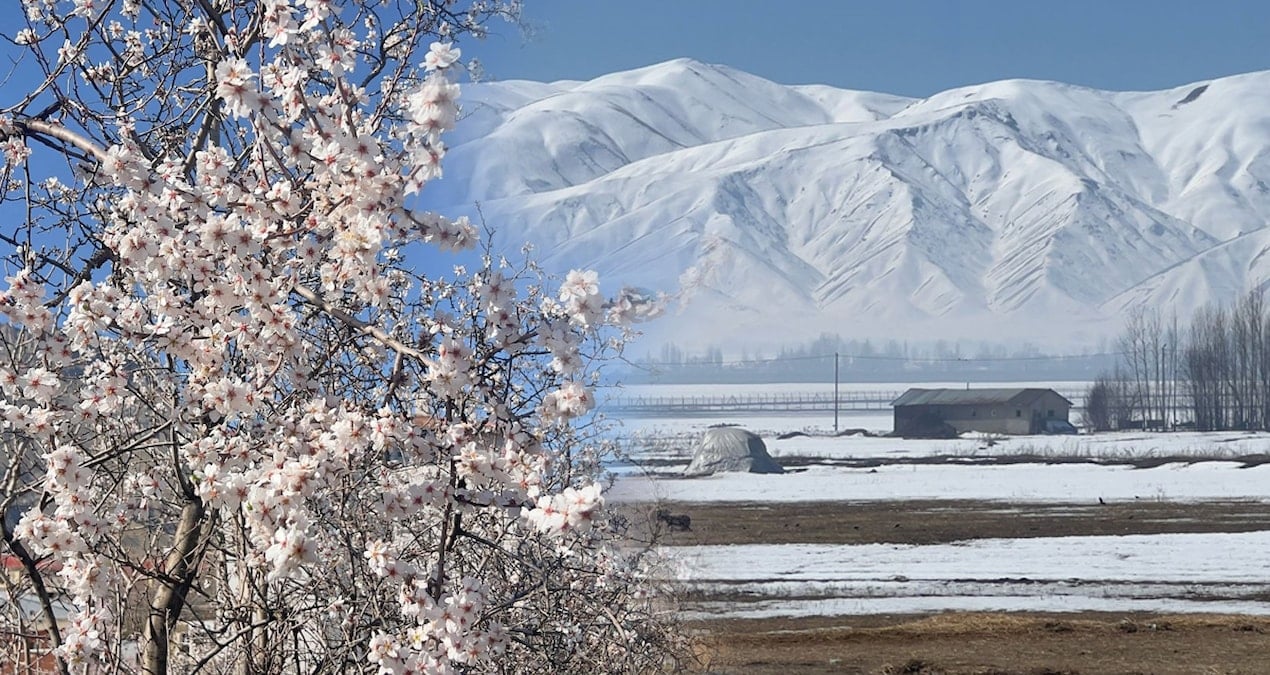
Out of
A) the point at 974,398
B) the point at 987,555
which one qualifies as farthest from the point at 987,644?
the point at 974,398

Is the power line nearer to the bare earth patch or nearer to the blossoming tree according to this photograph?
the bare earth patch

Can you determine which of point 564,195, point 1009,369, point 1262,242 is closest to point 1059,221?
point 1262,242

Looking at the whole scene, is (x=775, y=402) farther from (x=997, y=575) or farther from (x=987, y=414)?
(x=997, y=575)

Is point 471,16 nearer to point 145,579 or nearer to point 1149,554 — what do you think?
point 145,579

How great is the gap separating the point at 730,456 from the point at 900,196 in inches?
4166

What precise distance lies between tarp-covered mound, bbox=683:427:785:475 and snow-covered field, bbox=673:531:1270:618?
57.1ft

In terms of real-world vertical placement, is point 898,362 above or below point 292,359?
above

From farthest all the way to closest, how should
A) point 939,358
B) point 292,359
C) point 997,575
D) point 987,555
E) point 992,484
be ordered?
point 939,358 → point 992,484 → point 987,555 → point 997,575 → point 292,359

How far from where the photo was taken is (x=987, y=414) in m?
60.9

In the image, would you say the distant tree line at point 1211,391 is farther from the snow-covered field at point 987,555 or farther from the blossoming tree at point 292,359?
the blossoming tree at point 292,359

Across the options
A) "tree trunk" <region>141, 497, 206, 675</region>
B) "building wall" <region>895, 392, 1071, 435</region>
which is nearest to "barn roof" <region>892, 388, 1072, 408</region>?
"building wall" <region>895, 392, 1071, 435</region>

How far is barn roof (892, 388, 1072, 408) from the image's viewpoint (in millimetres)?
60875

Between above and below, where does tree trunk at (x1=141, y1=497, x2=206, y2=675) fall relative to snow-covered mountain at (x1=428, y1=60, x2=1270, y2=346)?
below

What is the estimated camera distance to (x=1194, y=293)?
4830 inches
